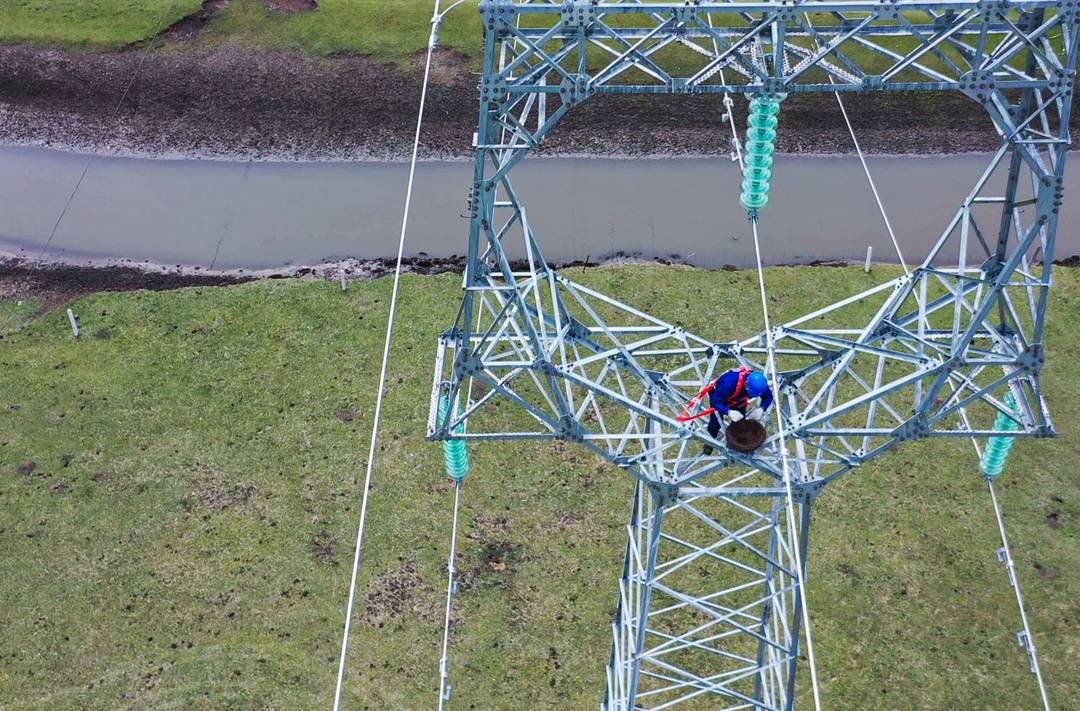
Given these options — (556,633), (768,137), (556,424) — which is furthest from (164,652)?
(768,137)

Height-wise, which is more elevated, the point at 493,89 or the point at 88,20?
the point at 493,89

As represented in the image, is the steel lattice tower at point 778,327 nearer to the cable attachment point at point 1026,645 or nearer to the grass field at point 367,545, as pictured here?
the grass field at point 367,545

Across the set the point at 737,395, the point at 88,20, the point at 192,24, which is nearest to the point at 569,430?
the point at 737,395

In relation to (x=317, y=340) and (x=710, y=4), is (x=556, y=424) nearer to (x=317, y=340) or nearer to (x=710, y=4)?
(x=710, y=4)

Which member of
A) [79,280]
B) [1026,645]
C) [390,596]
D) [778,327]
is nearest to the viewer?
[778,327]

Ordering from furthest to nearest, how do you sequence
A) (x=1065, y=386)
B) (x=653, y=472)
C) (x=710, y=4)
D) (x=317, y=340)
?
(x=317, y=340), (x=1065, y=386), (x=653, y=472), (x=710, y=4)

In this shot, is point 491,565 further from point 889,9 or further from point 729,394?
point 889,9
